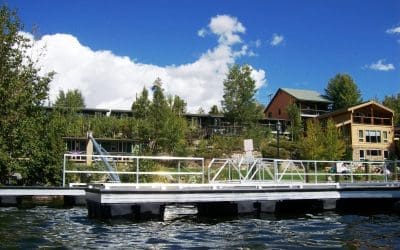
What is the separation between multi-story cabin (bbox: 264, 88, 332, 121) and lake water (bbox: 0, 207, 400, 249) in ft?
189

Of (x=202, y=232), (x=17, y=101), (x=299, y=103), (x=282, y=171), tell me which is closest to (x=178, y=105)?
(x=299, y=103)

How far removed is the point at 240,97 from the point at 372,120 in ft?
60.1

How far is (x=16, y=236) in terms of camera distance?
47.9ft

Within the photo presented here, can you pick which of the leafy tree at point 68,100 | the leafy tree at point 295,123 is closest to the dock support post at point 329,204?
the leafy tree at point 295,123

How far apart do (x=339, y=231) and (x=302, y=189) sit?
5120 mm

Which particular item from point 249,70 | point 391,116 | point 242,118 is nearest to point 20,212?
point 242,118

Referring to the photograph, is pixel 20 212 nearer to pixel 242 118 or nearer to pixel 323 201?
pixel 323 201

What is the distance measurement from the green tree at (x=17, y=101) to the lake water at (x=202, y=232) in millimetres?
4892

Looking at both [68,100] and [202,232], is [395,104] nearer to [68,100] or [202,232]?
[68,100]

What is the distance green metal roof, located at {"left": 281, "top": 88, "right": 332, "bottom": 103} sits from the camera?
79625mm

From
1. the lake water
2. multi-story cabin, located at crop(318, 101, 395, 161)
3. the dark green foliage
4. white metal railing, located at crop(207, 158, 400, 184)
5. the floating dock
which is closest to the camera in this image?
the lake water

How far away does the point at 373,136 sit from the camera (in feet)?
216

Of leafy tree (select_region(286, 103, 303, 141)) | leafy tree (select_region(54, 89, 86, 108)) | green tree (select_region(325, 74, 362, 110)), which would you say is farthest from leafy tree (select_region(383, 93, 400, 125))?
leafy tree (select_region(54, 89, 86, 108))

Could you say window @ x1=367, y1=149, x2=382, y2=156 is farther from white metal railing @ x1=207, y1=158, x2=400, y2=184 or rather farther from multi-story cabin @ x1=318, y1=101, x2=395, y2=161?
white metal railing @ x1=207, y1=158, x2=400, y2=184
